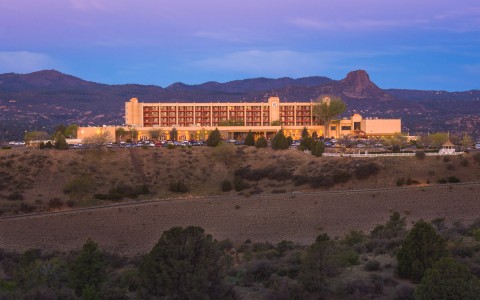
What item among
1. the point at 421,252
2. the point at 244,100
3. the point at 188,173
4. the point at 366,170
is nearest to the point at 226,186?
the point at 188,173

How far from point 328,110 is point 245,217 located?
62522 millimetres

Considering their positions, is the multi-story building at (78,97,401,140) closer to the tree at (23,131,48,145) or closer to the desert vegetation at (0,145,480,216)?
the tree at (23,131,48,145)

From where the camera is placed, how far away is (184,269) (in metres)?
15.3

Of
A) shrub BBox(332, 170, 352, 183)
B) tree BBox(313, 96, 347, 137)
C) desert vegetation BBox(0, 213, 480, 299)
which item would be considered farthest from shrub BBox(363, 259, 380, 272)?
tree BBox(313, 96, 347, 137)

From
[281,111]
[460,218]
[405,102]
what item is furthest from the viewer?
[405,102]

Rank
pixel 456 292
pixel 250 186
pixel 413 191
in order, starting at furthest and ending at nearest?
pixel 250 186 → pixel 413 191 → pixel 456 292

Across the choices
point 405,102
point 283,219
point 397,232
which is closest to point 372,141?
point 283,219

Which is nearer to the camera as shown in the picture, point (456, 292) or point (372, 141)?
point (456, 292)

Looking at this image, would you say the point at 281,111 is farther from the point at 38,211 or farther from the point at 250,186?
the point at 38,211

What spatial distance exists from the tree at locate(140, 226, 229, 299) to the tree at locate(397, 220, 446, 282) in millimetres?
5938

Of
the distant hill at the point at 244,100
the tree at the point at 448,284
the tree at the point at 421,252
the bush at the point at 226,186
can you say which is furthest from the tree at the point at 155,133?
the tree at the point at 448,284

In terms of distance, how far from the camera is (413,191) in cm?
5031

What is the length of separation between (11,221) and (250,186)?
2558 cm

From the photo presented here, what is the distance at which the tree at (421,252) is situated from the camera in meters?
18.0
